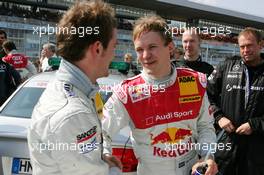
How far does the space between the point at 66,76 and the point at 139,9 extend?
128 ft

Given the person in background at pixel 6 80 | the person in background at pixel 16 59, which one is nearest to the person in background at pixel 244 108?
the person in background at pixel 6 80

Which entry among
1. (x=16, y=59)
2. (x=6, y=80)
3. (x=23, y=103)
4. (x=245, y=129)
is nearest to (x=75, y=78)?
(x=245, y=129)

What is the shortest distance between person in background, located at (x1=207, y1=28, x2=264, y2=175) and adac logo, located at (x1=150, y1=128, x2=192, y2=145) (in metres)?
1.25

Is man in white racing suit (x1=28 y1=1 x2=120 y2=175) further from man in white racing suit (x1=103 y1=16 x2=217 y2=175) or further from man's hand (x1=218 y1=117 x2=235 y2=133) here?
man's hand (x1=218 y1=117 x2=235 y2=133)

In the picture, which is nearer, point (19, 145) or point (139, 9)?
point (19, 145)

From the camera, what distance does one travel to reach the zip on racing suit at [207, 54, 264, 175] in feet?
11.4

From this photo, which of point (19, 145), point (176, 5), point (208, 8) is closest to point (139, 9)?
point (176, 5)

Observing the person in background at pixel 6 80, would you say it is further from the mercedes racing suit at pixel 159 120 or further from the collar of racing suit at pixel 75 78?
the collar of racing suit at pixel 75 78

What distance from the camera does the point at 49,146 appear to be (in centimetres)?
150

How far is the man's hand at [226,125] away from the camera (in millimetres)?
3523

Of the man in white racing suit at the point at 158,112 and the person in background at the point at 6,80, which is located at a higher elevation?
the man in white racing suit at the point at 158,112

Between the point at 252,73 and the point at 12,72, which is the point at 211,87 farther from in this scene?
the point at 12,72

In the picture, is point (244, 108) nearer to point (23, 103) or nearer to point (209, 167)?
point (209, 167)

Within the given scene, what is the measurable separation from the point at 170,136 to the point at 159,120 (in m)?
0.11
